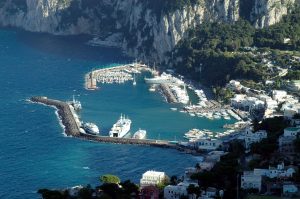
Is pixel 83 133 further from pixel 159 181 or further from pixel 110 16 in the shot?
pixel 110 16

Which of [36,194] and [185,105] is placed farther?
[185,105]

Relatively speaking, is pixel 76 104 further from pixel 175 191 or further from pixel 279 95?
pixel 175 191

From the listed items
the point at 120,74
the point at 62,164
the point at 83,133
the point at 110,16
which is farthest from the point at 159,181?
the point at 110,16

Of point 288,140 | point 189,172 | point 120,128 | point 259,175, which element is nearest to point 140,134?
point 120,128

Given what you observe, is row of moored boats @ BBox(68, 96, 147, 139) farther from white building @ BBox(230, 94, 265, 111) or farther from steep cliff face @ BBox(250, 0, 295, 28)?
steep cliff face @ BBox(250, 0, 295, 28)

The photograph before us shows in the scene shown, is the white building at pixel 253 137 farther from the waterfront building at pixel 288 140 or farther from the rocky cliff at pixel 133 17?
the rocky cliff at pixel 133 17

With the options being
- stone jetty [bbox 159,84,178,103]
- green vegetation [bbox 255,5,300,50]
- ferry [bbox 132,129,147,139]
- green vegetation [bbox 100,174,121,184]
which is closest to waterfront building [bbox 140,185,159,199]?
green vegetation [bbox 100,174,121,184]
